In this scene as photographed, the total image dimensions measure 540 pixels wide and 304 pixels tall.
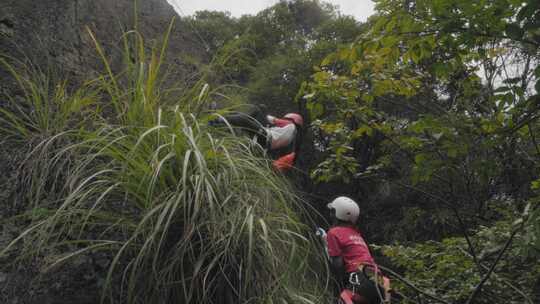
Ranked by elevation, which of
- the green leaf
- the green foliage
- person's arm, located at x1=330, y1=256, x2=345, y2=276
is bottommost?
person's arm, located at x1=330, y1=256, x2=345, y2=276

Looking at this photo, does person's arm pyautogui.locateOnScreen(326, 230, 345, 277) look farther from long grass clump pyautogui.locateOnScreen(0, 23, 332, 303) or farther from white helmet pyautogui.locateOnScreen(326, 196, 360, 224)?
long grass clump pyautogui.locateOnScreen(0, 23, 332, 303)

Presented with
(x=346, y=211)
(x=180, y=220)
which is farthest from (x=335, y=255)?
(x=180, y=220)

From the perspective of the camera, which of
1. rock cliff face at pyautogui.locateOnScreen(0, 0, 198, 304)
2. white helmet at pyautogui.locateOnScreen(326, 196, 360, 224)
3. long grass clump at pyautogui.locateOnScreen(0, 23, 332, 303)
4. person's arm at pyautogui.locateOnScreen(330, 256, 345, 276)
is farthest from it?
white helmet at pyautogui.locateOnScreen(326, 196, 360, 224)

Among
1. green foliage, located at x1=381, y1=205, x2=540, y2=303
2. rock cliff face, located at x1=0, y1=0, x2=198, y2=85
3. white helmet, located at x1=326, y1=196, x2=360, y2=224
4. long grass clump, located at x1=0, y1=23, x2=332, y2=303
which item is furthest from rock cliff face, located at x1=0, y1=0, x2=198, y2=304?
green foliage, located at x1=381, y1=205, x2=540, y2=303

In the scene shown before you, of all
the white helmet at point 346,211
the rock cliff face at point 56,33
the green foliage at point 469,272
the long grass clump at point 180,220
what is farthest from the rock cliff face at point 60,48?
the green foliage at point 469,272

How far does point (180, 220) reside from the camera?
199 cm

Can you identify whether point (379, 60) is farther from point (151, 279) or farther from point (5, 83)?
point (5, 83)

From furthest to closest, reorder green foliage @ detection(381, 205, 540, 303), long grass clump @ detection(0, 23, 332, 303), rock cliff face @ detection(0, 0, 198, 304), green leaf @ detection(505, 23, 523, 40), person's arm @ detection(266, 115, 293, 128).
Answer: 1. person's arm @ detection(266, 115, 293, 128)
2. green foliage @ detection(381, 205, 540, 303)
3. rock cliff face @ detection(0, 0, 198, 304)
4. long grass clump @ detection(0, 23, 332, 303)
5. green leaf @ detection(505, 23, 523, 40)

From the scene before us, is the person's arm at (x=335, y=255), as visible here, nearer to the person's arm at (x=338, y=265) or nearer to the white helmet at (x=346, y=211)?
the person's arm at (x=338, y=265)

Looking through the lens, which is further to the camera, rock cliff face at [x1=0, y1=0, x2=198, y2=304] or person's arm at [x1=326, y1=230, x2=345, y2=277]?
person's arm at [x1=326, y1=230, x2=345, y2=277]

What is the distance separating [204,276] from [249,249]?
23 cm

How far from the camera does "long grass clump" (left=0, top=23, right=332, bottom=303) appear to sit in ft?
6.28

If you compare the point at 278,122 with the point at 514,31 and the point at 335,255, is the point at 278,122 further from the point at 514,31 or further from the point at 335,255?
the point at 514,31

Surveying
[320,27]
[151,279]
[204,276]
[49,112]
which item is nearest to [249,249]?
[204,276]
